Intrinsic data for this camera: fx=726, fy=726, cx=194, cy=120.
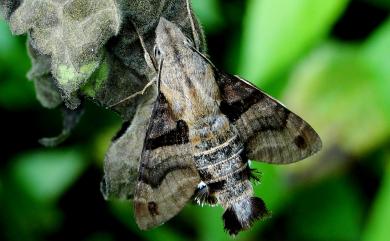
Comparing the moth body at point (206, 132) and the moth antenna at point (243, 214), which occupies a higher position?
the moth body at point (206, 132)

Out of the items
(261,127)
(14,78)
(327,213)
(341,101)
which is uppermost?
(261,127)

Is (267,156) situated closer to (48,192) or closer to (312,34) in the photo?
(312,34)

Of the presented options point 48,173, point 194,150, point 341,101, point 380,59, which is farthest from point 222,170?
point 48,173

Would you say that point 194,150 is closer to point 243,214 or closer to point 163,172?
point 163,172

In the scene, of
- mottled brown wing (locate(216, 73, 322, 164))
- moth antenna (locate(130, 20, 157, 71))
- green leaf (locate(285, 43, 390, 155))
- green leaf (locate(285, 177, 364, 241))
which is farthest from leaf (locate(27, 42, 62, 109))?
green leaf (locate(285, 177, 364, 241))

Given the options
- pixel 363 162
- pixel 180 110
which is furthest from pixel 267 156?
pixel 363 162

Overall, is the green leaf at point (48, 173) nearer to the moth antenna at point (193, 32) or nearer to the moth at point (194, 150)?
the moth at point (194, 150)

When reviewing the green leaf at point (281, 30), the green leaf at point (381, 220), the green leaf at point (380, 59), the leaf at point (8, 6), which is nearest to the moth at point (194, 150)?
the leaf at point (8, 6)

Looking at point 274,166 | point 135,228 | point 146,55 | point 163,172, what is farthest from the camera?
point 135,228
